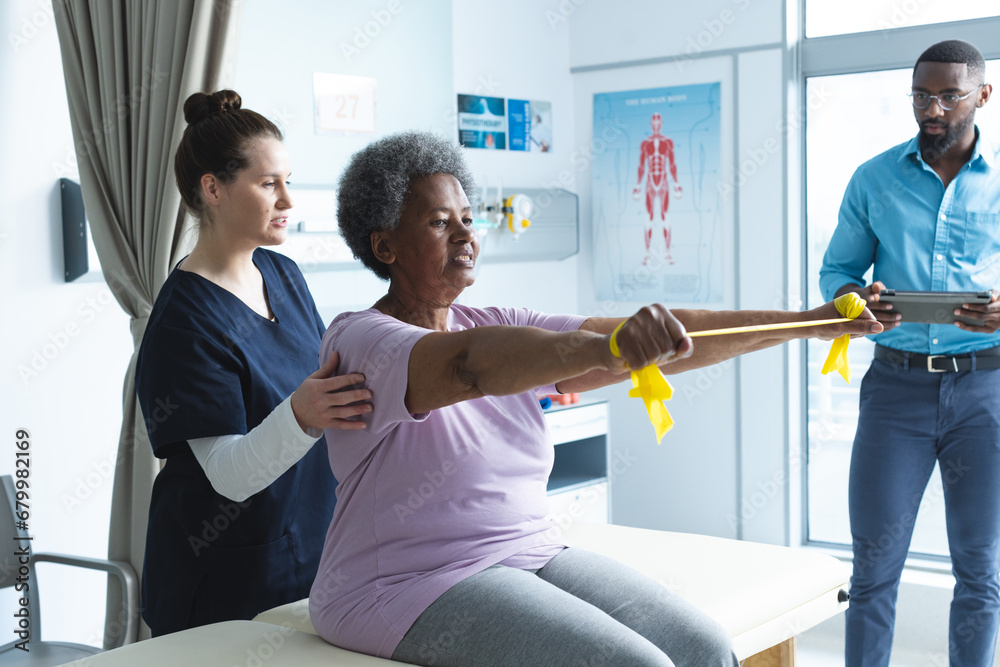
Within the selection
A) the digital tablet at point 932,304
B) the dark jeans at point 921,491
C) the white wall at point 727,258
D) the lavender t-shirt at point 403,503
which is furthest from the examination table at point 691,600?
the white wall at point 727,258

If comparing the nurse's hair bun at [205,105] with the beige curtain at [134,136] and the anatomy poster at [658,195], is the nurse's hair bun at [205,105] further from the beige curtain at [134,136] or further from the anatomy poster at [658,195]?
the anatomy poster at [658,195]

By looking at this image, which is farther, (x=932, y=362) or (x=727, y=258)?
(x=727, y=258)

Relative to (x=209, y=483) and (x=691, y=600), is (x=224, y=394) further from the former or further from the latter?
(x=691, y=600)

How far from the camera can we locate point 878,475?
2480 millimetres

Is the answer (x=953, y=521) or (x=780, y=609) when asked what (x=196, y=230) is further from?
(x=953, y=521)

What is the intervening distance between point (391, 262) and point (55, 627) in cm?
161

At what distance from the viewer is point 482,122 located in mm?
3842

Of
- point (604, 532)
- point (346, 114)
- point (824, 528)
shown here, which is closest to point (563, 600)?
point (604, 532)

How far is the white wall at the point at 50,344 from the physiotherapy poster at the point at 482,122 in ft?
5.33

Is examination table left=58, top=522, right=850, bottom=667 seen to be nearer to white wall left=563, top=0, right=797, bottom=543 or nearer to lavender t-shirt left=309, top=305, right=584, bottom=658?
lavender t-shirt left=309, top=305, right=584, bottom=658

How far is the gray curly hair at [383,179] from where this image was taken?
1.61 metres

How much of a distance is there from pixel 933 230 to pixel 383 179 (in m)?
1.60

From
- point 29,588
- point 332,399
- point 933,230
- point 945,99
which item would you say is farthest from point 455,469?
point 945,99

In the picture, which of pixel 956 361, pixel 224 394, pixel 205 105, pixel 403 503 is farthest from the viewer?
pixel 956 361
